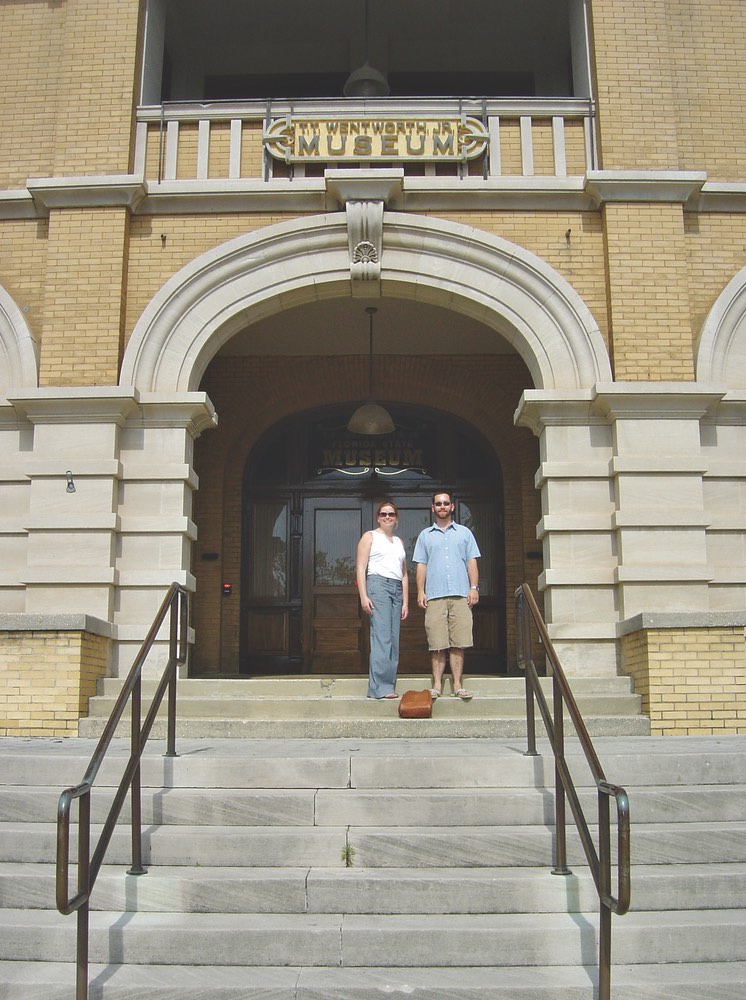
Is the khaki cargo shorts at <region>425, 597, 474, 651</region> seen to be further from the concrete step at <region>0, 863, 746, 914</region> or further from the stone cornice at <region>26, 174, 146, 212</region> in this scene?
the stone cornice at <region>26, 174, 146, 212</region>

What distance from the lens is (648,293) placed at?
999 cm

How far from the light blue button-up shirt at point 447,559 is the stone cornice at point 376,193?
3.57 m

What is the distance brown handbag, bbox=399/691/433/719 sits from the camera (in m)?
8.01

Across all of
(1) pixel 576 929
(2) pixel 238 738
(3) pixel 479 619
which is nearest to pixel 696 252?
(3) pixel 479 619

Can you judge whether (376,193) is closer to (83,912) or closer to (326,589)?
(326,589)

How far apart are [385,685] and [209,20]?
8.58 m

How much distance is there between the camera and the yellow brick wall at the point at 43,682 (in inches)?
338

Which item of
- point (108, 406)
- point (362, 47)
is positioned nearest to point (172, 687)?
point (108, 406)

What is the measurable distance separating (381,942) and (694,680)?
449cm

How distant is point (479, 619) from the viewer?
12.9m

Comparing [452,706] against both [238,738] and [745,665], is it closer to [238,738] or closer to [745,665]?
[238,738]

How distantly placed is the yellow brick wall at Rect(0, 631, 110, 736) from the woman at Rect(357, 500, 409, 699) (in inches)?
93.8

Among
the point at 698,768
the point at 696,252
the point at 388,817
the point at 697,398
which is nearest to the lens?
the point at 388,817

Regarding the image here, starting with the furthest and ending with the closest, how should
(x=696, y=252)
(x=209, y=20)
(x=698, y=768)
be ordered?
(x=209, y=20) → (x=696, y=252) → (x=698, y=768)
